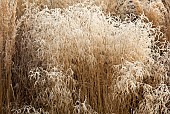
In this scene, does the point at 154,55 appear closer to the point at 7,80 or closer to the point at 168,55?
the point at 168,55

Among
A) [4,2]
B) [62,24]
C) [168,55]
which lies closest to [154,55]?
[168,55]

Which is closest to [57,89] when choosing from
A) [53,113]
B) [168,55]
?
[53,113]

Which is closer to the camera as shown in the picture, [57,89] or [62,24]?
[57,89]

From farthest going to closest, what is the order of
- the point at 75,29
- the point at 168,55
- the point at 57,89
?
the point at 168,55 < the point at 75,29 < the point at 57,89

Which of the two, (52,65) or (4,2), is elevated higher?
(4,2)

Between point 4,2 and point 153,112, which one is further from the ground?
point 4,2

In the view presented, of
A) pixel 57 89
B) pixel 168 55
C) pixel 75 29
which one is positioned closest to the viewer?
pixel 57 89

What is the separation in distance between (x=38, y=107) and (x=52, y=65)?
11.8 inches

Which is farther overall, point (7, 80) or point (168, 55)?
point (168, 55)

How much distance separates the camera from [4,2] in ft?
8.04

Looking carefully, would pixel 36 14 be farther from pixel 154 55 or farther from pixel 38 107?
pixel 154 55

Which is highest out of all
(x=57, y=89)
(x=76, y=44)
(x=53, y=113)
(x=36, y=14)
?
(x=36, y=14)

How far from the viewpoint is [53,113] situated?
2.47 meters

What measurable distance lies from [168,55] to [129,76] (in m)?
0.52
